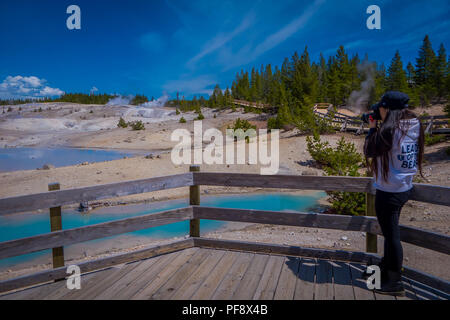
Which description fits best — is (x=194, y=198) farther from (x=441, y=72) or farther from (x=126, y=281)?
(x=441, y=72)

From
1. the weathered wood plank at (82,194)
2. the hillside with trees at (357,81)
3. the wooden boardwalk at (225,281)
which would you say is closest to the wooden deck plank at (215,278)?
the wooden boardwalk at (225,281)

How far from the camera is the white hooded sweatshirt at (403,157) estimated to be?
3.01 metres

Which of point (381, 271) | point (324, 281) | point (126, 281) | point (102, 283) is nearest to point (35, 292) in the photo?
point (102, 283)

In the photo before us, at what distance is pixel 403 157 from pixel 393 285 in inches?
52.5

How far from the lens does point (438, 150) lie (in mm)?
17625

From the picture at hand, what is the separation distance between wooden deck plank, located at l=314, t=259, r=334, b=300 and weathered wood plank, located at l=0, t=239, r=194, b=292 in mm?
1884

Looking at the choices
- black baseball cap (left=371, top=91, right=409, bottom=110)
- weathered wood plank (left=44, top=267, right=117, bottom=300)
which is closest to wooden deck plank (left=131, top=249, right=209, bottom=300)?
weathered wood plank (left=44, top=267, right=117, bottom=300)

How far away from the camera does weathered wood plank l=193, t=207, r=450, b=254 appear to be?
3.43 meters

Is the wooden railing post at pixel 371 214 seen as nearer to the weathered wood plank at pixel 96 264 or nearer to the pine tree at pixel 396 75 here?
the weathered wood plank at pixel 96 264

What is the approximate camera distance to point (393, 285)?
10.6ft

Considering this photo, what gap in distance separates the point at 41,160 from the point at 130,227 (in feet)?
76.9

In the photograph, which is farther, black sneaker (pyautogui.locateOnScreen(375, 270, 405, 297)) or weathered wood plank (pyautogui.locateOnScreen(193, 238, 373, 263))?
weathered wood plank (pyautogui.locateOnScreen(193, 238, 373, 263))

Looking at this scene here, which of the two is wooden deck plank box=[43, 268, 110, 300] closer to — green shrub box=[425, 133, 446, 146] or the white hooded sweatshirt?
Answer: the white hooded sweatshirt
